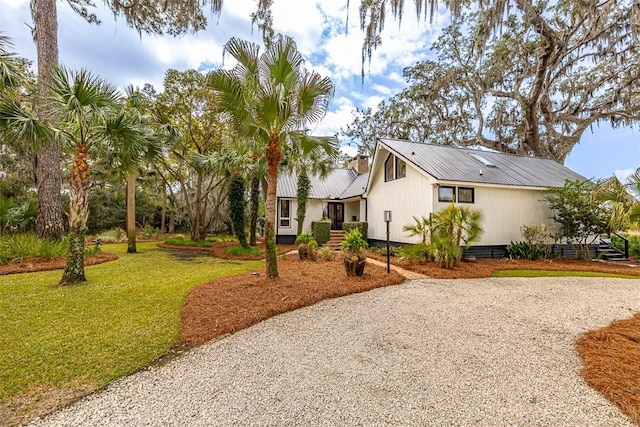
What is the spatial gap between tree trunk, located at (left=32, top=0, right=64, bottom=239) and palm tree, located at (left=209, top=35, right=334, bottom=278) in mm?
7681

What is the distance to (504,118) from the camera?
64.2 feet

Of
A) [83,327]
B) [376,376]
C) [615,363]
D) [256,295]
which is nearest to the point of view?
[376,376]

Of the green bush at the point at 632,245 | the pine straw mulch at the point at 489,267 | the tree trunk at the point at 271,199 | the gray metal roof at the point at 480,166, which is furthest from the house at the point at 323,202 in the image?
the green bush at the point at 632,245

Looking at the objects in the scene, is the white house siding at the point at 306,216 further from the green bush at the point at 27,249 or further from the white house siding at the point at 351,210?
the green bush at the point at 27,249

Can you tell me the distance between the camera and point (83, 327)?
404cm

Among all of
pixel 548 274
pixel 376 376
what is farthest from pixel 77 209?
pixel 548 274

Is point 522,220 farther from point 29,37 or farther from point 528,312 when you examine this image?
point 29,37

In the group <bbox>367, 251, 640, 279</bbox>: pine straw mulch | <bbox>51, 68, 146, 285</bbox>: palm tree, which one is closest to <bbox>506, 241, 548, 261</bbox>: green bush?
<bbox>367, 251, 640, 279</bbox>: pine straw mulch

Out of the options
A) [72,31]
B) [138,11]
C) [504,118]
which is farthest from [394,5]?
[504,118]

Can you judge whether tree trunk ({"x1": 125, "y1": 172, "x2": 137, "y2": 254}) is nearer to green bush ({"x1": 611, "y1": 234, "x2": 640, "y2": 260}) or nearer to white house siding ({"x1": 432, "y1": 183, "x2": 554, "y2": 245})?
white house siding ({"x1": 432, "y1": 183, "x2": 554, "y2": 245})

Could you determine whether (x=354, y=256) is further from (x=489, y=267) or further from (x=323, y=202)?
(x=323, y=202)

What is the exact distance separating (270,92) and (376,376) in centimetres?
537

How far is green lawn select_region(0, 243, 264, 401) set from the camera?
290 centimetres

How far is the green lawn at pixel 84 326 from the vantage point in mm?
2896
